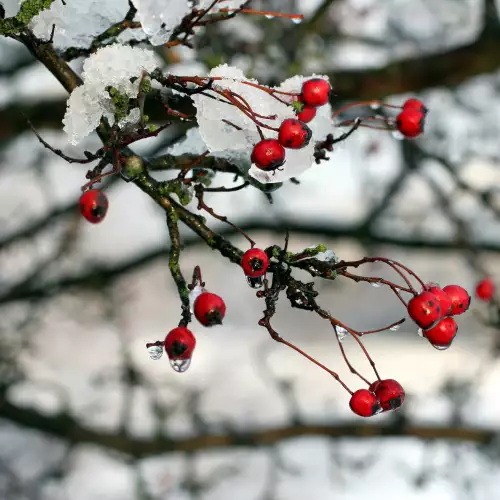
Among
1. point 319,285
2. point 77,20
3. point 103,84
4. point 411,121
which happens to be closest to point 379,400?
point 411,121

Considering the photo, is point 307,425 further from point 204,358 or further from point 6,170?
point 204,358

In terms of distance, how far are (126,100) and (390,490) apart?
18.1ft

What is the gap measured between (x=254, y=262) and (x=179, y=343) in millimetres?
176

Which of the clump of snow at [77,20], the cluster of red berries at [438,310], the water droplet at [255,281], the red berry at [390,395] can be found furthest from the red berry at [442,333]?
the clump of snow at [77,20]

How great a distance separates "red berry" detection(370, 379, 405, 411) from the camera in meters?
1.06

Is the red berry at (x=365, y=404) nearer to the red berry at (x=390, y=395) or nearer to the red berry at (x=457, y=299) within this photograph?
the red berry at (x=390, y=395)

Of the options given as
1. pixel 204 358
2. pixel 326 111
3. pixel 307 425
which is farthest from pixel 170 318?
pixel 326 111

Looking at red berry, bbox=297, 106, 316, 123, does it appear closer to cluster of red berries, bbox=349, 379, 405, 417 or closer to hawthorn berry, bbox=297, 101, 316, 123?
hawthorn berry, bbox=297, 101, 316, 123

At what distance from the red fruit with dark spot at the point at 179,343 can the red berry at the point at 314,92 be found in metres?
0.47

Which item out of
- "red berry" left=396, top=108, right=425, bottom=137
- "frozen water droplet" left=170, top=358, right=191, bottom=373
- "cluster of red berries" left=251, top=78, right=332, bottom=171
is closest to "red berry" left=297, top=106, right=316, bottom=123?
"cluster of red berries" left=251, top=78, right=332, bottom=171

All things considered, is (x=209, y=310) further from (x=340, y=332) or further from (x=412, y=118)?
(x=412, y=118)

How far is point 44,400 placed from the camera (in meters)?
7.66

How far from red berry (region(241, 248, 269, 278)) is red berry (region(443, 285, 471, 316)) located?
0.37 metres

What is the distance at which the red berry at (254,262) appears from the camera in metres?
0.96
